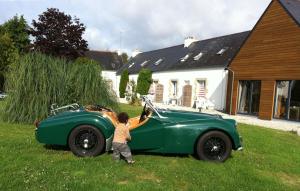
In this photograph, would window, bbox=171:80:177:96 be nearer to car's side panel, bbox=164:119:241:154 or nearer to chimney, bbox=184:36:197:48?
chimney, bbox=184:36:197:48

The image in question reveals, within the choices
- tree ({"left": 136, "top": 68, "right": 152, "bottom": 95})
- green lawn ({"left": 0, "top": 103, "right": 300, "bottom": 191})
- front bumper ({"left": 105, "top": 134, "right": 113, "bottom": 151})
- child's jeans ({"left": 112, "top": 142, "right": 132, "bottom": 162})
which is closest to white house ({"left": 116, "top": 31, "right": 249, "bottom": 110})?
tree ({"left": 136, "top": 68, "right": 152, "bottom": 95})

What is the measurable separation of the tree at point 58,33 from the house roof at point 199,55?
883 centimetres

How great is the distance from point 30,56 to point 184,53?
2553cm

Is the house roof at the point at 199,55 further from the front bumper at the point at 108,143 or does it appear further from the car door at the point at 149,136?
the front bumper at the point at 108,143

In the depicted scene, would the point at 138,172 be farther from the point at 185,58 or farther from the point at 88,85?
the point at 185,58

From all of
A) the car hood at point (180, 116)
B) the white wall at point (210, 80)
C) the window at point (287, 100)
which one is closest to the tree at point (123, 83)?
the white wall at point (210, 80)

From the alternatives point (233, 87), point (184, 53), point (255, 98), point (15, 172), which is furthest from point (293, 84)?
point (184, 53)

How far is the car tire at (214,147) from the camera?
7.80 m

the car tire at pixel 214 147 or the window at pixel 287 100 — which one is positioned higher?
the window at pixel 287 100

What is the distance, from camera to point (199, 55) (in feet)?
109

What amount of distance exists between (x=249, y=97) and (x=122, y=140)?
16.3 metres

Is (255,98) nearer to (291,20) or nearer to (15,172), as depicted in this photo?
(291,20)

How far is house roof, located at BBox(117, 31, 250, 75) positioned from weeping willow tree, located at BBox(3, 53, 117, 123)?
492 inches

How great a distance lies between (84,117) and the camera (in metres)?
7.91
